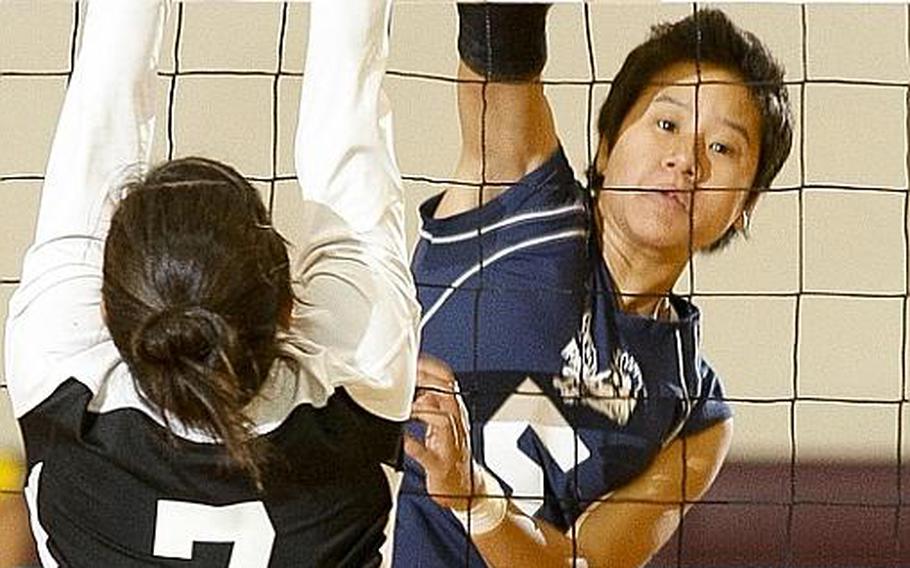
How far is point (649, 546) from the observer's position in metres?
1.47

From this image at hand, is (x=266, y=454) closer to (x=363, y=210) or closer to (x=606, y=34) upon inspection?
(x=363, y=210)

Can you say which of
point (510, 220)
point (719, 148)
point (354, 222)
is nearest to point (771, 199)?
point (719, 148)

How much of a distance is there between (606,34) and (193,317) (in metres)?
0.97

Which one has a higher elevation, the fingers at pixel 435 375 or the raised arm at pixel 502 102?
the raised arm at pixel 502 102

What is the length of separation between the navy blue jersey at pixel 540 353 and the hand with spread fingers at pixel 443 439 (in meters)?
0.01

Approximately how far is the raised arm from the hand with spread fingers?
0.15 meters

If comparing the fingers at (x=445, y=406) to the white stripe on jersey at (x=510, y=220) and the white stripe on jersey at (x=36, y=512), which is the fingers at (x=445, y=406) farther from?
the white stripe on jersey at (x=36, y=512)

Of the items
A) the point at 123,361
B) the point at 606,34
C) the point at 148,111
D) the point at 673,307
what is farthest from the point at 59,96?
the point at 123,361

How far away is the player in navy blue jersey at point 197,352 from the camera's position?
738mm

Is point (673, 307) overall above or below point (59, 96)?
below

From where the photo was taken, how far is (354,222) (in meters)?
0.83

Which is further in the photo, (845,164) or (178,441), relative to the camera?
(845,164)

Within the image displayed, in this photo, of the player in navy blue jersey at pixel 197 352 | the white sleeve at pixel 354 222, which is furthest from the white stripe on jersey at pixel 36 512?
the white sleeve at pixel 354 222

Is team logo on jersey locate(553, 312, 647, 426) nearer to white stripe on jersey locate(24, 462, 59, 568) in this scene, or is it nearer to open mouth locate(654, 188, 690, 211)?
open mouth locate(654, 188, 690, 211)
